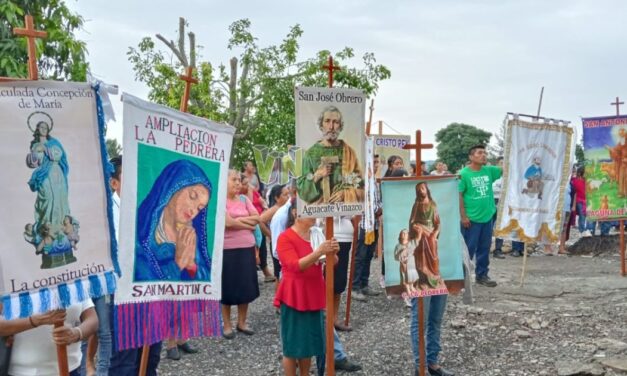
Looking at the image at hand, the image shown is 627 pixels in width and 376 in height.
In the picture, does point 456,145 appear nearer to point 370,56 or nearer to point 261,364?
point 370,56

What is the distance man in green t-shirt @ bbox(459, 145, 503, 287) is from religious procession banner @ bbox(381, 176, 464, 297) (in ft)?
11.5

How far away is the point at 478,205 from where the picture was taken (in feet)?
28.3

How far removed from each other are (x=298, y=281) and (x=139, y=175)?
1553 millimetres

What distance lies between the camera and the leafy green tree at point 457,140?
49.1m

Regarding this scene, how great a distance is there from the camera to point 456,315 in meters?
7.18

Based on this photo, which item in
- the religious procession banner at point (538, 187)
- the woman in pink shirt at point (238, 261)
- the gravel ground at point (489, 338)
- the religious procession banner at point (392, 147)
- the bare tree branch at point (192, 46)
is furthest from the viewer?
the bare tree branch at point (192, 46)

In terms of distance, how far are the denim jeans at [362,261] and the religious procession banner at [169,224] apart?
4.32 metres

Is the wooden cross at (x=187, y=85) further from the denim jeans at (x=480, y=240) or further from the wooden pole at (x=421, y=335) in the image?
the denim jeans at (x=480, y=240)

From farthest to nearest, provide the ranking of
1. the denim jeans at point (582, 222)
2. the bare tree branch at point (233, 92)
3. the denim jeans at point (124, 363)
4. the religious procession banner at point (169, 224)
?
the bare tree branch at point (233, 92) < the denim jeans at point (582, 222) < the denim jeans at point (124, 363) < the religious procession banner at point (169, 224)

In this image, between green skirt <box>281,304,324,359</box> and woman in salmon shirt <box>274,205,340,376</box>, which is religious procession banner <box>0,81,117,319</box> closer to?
woman in salmon shirt <box>274,205,340,376</box>

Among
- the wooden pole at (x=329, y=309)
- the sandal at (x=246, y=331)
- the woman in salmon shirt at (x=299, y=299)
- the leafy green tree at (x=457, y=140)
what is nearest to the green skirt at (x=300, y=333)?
the woman in salmon shirt at (x=299, y=299)

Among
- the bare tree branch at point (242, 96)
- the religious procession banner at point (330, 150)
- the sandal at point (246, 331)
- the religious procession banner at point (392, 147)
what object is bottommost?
the sandal at point (246, 331)

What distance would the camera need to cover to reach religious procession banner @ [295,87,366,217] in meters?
4.55

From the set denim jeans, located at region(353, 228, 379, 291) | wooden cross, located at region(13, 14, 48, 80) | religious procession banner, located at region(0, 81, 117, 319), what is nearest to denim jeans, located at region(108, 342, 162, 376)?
religious procession banner, located at region(0, 81, 117, 319)
